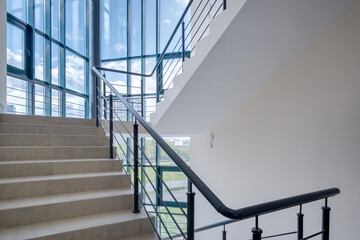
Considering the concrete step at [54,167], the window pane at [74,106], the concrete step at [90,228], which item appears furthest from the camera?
the window pane at [74,106]

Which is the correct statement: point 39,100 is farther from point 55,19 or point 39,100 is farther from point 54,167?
point 54,167

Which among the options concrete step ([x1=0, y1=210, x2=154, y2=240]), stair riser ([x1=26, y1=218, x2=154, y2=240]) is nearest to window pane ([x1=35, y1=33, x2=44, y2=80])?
concrete step ([x1=0, y1=210, x2=154, y2=240])

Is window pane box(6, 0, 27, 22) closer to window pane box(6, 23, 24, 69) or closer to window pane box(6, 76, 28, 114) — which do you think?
window pane box(6, 23, 24, 69)

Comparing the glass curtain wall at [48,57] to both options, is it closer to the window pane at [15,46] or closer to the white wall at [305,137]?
the window pane at [15,46]

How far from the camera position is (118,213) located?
1.88 metres

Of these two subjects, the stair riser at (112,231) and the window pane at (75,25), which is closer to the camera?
the stair riser at (112,231)

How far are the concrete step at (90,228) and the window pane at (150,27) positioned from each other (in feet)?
20.1

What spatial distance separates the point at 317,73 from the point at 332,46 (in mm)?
287

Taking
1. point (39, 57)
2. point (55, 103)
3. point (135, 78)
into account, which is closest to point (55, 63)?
point (39, 57)

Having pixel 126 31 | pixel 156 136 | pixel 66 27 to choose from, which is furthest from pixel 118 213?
pixel 126 31

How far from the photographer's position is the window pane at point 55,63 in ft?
18.4

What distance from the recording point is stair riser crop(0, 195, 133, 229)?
1.61 m

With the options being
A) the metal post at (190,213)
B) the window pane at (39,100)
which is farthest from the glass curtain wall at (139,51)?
the metal post at (190,213)

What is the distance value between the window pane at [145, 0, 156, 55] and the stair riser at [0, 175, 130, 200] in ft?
18.6
